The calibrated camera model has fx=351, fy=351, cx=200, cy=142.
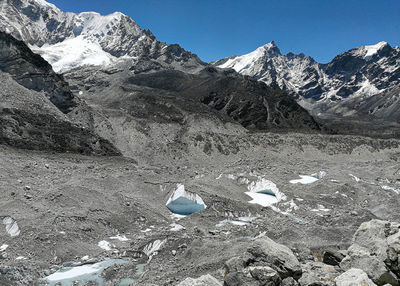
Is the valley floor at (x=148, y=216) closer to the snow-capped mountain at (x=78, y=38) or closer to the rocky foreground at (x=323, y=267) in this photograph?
the rocky foreground at (x=323, y=267)

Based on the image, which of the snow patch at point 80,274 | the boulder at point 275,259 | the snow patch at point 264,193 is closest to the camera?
the boulder at point 275,259

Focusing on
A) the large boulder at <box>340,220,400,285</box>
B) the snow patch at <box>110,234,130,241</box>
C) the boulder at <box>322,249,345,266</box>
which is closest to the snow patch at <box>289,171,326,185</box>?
the snow patch at <box>110,234,130,241</box>

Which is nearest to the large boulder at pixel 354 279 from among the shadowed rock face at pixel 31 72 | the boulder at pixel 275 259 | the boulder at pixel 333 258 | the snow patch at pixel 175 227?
the boulder at pixel 275 259

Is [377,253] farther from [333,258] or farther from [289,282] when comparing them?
[289,282]

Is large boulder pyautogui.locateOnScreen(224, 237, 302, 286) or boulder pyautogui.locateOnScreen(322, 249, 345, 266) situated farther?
boulder pyautogui.locateOnScreen(322, 249, 345, 266)

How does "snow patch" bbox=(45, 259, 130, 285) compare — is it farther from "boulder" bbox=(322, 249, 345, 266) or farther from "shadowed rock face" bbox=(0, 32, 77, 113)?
"shadowed rock face" bbox=(0, 32, 77, 113)

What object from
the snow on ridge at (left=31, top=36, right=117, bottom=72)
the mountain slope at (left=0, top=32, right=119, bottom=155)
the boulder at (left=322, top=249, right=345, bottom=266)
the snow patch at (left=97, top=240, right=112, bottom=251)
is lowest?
the snow patch at (left=97, top=240, right=112, bottom=251)
